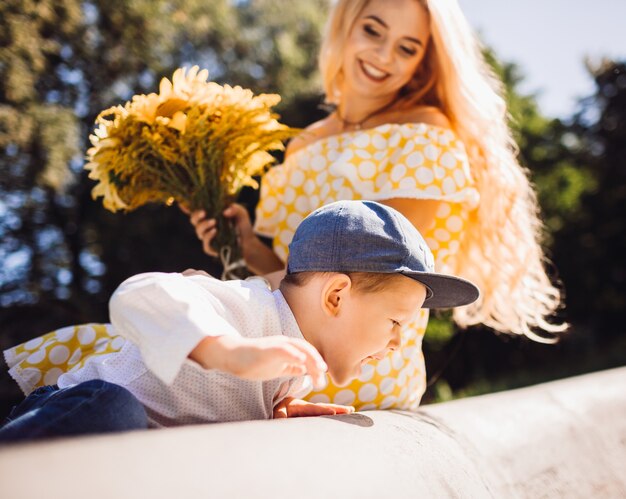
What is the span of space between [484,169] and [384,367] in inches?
35.4

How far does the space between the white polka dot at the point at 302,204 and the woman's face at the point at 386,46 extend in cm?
53

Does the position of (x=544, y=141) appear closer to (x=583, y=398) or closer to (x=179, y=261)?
(x=179, y=261)

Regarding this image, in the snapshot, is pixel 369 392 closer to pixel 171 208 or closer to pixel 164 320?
pixel 164 320

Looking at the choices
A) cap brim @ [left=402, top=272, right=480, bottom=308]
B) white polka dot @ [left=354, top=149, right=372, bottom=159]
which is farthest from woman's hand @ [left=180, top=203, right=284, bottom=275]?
cap brim @ [left=402, top=272, right=480, bottom=308]

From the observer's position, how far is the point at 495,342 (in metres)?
10.3

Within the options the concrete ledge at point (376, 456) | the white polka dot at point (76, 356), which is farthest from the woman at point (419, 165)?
the white polka dot at point (76, 356)

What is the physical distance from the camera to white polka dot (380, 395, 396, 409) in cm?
201

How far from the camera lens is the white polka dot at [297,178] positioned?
8.16 feet

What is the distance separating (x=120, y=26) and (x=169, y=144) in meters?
9.02

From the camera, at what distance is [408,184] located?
214cm

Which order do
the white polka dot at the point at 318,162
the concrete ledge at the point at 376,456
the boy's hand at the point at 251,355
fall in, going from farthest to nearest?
the white polka dot at the point at 318,162 < the boy's hand at the point at 251,355 < the concrete ledge at the point at 376,456

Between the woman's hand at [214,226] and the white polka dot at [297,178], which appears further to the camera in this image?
the white polka dot at [297,178]

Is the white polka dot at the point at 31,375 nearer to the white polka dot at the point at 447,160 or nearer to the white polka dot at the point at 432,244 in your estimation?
the white polka dot at the point at 432,244

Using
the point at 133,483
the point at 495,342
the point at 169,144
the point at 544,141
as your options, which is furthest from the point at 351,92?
the point at 544,141
